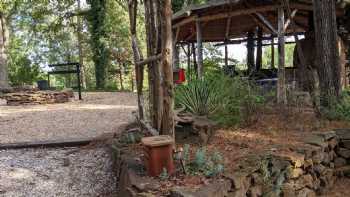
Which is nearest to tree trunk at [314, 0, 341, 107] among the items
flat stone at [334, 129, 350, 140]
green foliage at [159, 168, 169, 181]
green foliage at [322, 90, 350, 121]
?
green foliage at [322, 90, 350, 121]

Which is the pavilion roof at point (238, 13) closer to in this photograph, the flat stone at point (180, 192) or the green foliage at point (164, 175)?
the green foliage at point (164, 175)

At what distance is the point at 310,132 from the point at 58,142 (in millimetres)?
3579

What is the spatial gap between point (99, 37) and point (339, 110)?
521 inches

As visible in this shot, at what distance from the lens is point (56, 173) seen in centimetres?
422

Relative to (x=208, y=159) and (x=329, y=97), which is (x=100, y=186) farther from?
(x=329, y=97)

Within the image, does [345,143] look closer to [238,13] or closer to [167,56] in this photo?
[167,56]

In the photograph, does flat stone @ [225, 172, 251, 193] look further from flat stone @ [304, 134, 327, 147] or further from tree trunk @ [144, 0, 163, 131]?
flat stone @ [304, 134, 327, 147]

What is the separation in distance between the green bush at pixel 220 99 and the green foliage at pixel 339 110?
1131mm

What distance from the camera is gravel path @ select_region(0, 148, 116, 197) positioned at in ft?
12.2

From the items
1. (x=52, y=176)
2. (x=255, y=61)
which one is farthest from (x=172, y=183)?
(x=255, y=61)

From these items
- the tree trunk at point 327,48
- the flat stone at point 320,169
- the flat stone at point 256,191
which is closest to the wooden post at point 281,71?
the tree trunk at point 327,48

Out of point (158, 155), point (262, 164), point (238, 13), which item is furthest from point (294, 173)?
point (238, 13)

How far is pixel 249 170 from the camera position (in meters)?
3.11

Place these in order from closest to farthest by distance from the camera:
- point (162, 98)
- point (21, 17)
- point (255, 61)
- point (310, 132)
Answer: point (162, 98) < point (310, 132) < point (255, 61) < point (21, 17)
